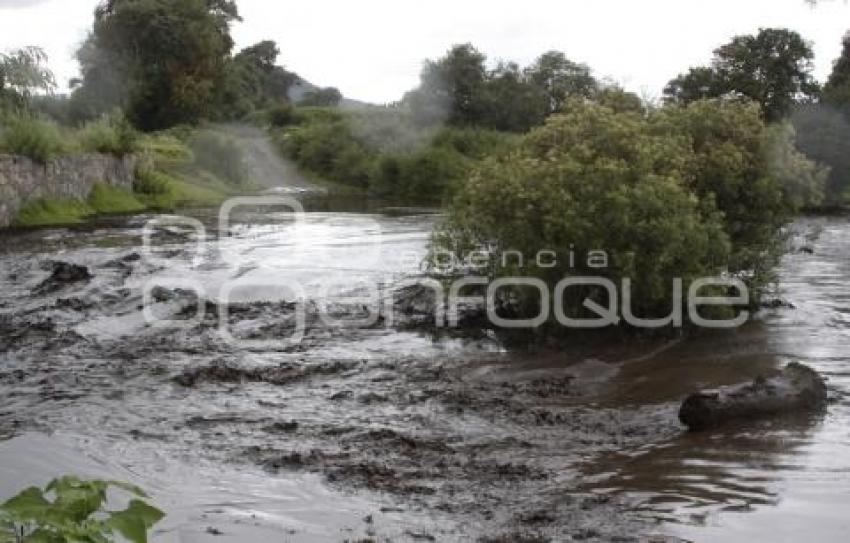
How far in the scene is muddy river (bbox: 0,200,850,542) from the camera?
6539mm

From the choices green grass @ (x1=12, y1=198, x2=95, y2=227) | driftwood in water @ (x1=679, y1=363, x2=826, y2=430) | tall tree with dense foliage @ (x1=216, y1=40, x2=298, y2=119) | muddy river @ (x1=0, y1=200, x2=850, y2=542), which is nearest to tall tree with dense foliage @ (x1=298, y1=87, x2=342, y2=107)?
tall tree with dense foliage @ (x1=216, y1=40, x2=298, y2=119)

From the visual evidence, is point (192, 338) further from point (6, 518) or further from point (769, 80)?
point (769, 80)

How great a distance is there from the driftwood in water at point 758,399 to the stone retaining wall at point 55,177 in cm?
2042

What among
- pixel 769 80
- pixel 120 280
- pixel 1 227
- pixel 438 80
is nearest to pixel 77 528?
pixel 120 280

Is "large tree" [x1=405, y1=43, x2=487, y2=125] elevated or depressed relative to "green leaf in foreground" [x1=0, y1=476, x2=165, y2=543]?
elevated

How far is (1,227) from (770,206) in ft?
60.4

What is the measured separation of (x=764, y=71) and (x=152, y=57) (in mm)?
34765

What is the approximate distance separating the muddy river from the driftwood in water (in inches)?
8.0

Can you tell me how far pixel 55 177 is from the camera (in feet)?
90.2

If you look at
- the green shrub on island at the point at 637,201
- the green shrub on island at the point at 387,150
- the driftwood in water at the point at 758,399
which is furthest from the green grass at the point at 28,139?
the green shrub on island at the point at 387,150

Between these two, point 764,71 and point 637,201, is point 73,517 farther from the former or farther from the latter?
point 764,71

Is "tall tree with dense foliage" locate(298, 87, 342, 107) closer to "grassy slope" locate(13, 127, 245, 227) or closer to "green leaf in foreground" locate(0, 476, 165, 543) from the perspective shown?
"grassy slope" locate(13, 127, 245, 227)

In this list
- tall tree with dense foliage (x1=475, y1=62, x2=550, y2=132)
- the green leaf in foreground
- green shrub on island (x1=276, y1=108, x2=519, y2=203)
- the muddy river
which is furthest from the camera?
tall tree with dense foliage (x1=475, y1=62, x2=550, y2=132)

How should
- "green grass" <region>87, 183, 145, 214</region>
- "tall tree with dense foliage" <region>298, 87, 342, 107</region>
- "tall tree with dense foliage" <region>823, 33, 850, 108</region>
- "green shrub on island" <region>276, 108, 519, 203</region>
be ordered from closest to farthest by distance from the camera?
"green grass" <region>87, 183, 145, 214</region> → "tall tree with dense foliage" <region>823, 33, 850, 108</region> → "green shrub on island" <region>276, 108, 519, 203</region> → "tall tree with dense foliage" <region>298, 87, 342, 107</region>
